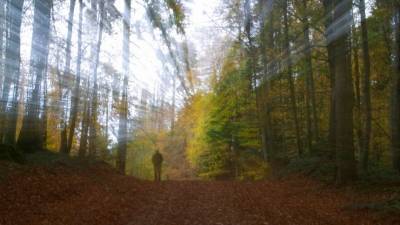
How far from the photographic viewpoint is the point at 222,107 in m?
24.9

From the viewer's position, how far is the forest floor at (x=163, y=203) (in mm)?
6855

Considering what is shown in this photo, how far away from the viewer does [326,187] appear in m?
10.8

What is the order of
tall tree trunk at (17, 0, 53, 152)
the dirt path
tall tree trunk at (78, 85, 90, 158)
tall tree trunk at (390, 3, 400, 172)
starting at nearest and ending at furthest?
the dirt path
tall tree trunk at (390, 3, 400, 172)
tall tree trunk at (17, 0, 53, 152)
tall tree trunk at (78, 85, 90, 158)

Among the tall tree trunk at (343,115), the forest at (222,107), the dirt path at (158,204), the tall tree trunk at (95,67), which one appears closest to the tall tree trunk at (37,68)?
the forest at (222,107)

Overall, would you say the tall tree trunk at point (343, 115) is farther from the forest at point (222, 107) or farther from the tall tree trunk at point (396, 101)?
the tall tree trunk at point (396, 101)

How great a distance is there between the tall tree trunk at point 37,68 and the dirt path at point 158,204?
7.62 ft

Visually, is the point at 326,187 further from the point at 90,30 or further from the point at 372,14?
the point at 90,30

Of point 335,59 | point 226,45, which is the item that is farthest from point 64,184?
point 226,45

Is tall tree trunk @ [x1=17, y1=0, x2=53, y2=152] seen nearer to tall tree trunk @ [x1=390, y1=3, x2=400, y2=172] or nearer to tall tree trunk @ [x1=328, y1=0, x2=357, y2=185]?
tall tree trunk @ [x1=328, y1=0, x2=357, y2=185]

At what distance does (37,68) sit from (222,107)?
1374cm

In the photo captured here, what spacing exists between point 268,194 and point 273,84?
1193cm

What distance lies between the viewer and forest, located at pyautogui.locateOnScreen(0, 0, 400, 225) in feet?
29.4

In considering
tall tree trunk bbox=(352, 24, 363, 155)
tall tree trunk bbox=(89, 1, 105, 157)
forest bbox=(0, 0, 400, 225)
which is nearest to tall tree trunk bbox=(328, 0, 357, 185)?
forest bbox=(0, 0, 400, 225)

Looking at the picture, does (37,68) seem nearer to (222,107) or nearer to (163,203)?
(163,203)
